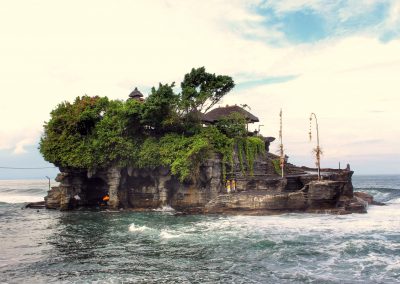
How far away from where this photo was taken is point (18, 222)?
30.6m

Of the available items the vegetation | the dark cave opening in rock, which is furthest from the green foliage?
the dark cave opening in rock

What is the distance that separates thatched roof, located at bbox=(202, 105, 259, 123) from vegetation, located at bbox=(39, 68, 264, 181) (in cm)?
340

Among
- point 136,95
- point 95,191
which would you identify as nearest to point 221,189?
point 95,191

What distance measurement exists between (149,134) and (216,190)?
9068 mm

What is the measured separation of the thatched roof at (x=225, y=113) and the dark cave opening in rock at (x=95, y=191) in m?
14.2

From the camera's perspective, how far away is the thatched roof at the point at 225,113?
42.2 m

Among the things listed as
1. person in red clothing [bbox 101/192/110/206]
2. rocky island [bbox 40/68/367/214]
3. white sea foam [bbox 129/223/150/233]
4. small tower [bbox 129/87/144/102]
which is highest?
small tower [bbox 129/87/144/102]

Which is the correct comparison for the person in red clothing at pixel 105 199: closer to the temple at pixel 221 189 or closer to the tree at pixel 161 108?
the temple at pixel 221 189

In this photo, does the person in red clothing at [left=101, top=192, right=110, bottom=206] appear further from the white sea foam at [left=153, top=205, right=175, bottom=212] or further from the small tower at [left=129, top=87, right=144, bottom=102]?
the small tower at [left=129, top=87, right=144, bottom=102]

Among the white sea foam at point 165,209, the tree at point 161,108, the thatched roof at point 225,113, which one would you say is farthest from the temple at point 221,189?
the tree at point 161,108

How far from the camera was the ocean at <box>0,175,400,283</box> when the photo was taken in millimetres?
15203

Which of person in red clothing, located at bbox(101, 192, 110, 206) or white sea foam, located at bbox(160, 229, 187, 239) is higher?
person in red clothing, located at bbox(101, 192, 110, 206)

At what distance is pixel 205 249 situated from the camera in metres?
19.5

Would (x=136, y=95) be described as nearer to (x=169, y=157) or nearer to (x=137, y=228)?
(x=169, y=157)
